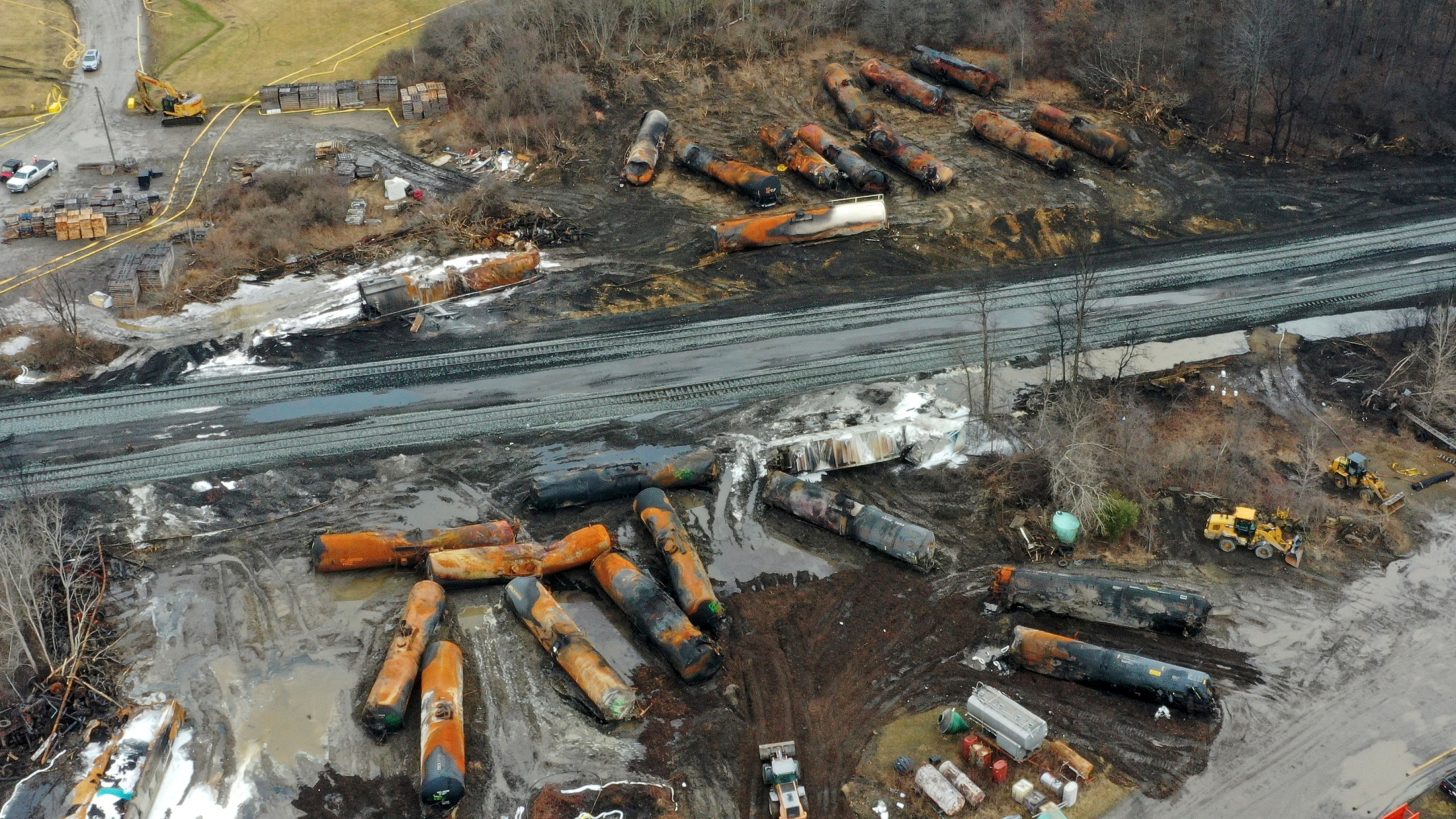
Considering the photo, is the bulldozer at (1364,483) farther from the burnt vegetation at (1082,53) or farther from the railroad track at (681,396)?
Answer: the burnt vegetation at (1082,53)

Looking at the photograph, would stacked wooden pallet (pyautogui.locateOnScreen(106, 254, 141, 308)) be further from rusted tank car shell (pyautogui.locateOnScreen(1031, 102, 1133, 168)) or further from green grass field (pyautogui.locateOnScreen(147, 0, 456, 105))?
rusted tank car shell (pyautogui.locateOnScreen(1031, 102, 1133, 168))

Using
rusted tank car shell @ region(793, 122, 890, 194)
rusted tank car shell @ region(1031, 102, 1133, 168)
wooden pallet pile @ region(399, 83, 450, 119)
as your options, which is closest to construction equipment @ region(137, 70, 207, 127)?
wooden pallet pile @ region(399, 83, 450, 119)

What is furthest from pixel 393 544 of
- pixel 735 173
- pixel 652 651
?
pixel 735 173

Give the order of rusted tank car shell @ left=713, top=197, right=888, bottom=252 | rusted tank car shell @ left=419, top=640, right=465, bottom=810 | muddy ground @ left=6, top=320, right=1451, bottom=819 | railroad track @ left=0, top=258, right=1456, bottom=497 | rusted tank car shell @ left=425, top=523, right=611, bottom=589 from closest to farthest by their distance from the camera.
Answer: rusted tank car shell @ left=419, top=640, right=465, bottom=810, muddy ground @ left=6, top=320, right=1451, bottom=819, rusted tank car shell @ left=425, top=523, right=611, bottom=589, railroad track @ left=0, top=258, right=1456, bottom=497, rusted tank car shell @ left=713, top=197, right=888, bottom=252

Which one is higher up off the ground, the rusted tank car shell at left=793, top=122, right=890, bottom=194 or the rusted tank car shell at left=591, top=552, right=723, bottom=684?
the rusted tank car shell at left=793, top=122, right=890, bottom=194

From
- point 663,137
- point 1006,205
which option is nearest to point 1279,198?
point 1006,205
